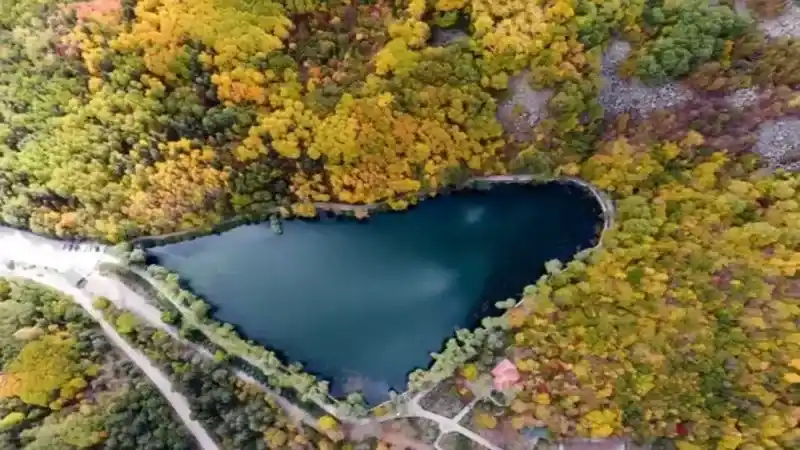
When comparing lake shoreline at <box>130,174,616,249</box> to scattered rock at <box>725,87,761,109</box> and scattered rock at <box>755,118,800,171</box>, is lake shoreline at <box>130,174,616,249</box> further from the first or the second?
scattered rock at <box>755,118,800,171</box>

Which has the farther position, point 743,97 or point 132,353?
point 132,353

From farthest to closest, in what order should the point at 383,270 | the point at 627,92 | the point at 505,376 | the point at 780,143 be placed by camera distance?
the point at 383,270 < the point at 627,92 < the point at 780,143 < the point at 505,376

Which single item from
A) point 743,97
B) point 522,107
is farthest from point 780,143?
point 522,107

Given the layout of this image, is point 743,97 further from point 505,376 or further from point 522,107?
point 505,376

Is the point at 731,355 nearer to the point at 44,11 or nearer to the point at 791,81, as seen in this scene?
the point at 791,81

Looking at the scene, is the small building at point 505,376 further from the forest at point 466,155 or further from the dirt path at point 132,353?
the dirt path at point 132,353

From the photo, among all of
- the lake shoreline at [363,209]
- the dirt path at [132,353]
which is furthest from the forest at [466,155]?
the dirt path at [132,353]
